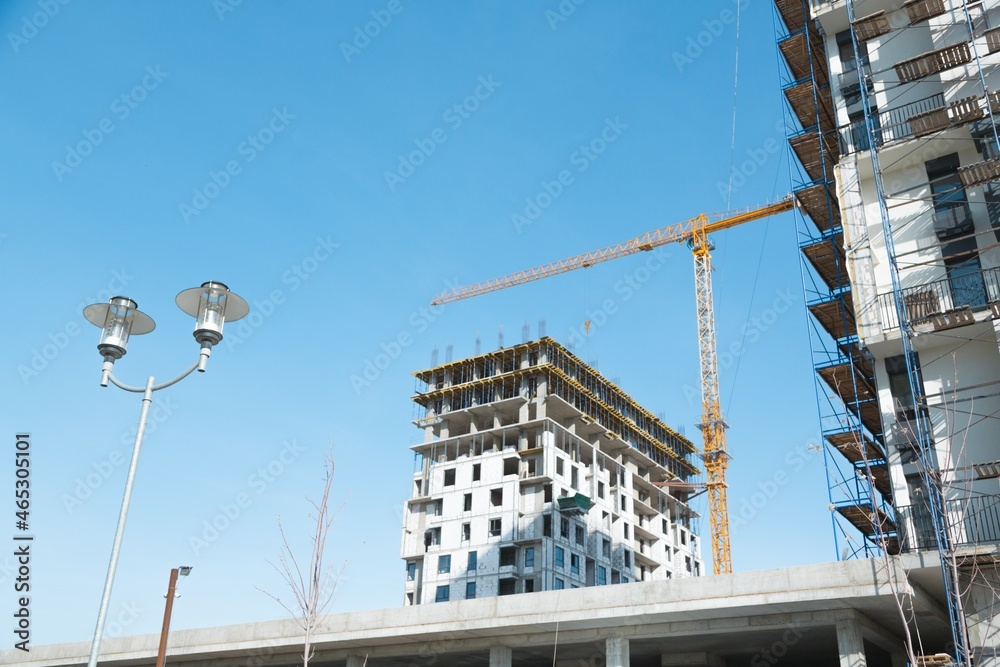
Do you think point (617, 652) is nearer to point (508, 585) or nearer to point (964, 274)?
point (964, 274)

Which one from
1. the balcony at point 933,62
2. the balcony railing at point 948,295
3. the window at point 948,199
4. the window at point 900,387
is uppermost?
the balcony at point 933,62

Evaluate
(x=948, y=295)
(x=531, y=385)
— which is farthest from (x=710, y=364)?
(x=948, y=295)

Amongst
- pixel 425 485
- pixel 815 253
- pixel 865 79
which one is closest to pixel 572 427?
pixel 425 485

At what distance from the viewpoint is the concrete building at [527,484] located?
63594mm

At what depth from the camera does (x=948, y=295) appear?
77.8 feet

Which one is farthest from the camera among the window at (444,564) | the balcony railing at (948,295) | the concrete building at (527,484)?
the window at (444,564)

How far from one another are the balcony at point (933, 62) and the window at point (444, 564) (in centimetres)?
4921

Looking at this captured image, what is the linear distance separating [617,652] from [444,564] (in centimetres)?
4457

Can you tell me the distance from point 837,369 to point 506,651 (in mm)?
15120

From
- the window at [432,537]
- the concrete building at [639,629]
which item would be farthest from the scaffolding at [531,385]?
the concrete building at [639,629]

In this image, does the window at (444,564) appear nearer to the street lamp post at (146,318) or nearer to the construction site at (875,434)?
the construction site at (875,434)

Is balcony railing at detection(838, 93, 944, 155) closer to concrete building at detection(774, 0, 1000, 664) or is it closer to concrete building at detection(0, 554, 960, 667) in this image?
concrete building at detection(774, 0, 1000, 664)

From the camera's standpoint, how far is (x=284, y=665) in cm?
2848

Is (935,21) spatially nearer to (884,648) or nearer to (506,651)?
(884,648)
